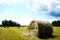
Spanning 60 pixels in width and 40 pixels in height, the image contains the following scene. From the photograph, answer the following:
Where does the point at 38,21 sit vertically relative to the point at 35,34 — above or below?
above

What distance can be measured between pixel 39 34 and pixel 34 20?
6.94ft

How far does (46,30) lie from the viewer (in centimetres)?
2434

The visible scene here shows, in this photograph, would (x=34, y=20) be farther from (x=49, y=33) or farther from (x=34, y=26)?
(x=49, y=33)

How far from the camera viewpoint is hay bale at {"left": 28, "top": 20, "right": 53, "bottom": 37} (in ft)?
77.1

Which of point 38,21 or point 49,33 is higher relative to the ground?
point 38,21

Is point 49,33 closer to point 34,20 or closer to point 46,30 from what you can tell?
point 46,30

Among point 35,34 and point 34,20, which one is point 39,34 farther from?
point 34,20

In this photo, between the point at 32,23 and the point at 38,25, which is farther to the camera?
the point at 32,23

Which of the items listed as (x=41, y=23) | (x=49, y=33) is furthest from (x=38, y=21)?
(x=49, y=33)

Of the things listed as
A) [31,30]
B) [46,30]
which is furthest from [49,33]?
[31,30]

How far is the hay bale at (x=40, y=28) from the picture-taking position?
2350cm

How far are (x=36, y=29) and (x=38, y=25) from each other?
0.63 meters

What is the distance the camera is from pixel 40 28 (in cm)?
2350

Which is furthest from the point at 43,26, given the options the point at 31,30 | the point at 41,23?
the point at 31,30
